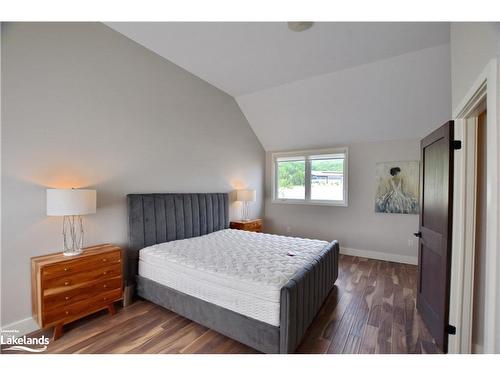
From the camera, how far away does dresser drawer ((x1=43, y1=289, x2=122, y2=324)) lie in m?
1.74

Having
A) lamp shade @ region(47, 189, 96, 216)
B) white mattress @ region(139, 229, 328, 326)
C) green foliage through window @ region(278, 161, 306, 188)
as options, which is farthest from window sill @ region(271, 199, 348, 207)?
lamp shade @ region(47, 189, 96, 216)

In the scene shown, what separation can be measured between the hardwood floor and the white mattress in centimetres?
33

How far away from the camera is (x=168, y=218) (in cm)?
287

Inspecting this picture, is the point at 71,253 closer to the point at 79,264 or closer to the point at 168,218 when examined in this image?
the point at 79,264

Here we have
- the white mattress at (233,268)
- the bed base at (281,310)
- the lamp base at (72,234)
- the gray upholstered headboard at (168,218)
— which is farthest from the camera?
the gray upholstered headboard at (168,218)

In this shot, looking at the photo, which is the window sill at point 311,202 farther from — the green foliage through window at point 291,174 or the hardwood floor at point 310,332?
the hardwood floor at point 310,332

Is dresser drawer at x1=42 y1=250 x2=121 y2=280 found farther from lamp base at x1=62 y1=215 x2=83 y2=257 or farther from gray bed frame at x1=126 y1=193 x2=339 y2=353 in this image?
gray bed frame at x1=126 y1=193 x2=339 y2=353

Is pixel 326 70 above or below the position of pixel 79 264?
above

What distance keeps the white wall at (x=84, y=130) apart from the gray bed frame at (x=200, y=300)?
21cm

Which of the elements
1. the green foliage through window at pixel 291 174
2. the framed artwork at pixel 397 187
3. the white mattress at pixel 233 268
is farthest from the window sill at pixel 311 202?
the white mattress at pixel 233 268

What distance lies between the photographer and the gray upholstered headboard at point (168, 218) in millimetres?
2498

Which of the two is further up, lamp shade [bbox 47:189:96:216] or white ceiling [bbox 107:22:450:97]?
white ceiling [bbox 107:22:450:97]

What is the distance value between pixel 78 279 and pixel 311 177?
427 cm

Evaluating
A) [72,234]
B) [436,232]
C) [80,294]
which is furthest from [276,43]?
[80,294]
